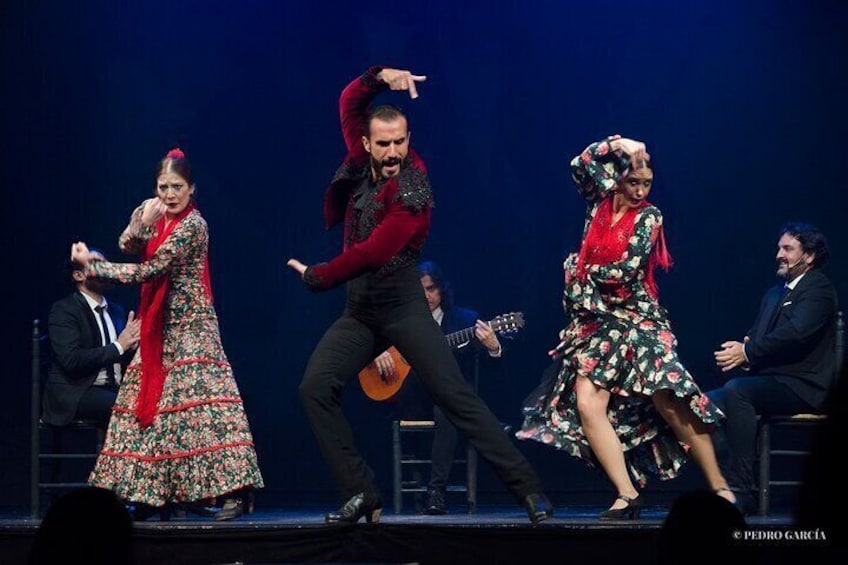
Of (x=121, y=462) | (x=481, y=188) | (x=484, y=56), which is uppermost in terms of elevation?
(x=484, y=56)

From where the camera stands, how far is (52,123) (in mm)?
7312

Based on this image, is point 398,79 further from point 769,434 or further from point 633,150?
point 769,434

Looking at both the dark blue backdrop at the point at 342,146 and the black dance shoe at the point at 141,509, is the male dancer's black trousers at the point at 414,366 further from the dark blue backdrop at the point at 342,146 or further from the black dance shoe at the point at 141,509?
the dark blue backdrop at the point at 342,146

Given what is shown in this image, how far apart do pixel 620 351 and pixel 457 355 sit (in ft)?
6.40

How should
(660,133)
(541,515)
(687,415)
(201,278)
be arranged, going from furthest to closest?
(660,133) → (201,278) → (687,415) → (541,515)

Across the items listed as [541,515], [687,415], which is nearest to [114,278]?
[541,515]

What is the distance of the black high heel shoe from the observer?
4965 millimetres

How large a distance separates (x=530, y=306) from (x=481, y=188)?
76 cm

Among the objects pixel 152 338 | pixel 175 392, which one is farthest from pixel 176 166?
pixel 175 392

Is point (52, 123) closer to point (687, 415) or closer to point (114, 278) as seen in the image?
point (114, 278)

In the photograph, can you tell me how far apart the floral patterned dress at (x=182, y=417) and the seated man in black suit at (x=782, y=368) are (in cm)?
233

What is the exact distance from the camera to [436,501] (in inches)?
254

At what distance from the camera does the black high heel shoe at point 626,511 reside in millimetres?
4965

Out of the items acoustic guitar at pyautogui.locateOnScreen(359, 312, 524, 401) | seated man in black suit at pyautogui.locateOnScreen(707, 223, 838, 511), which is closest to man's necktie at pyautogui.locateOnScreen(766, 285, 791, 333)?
seated man in black suit at pyautogui.locateOnScreen(707, 223, 838, 511)
